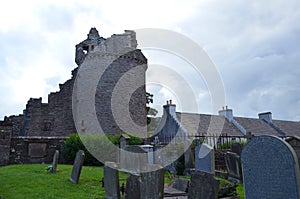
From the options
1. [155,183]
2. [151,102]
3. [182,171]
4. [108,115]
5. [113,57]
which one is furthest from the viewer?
[151,102]

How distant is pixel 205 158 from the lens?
8.68m

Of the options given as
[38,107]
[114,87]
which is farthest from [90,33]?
[38,107]

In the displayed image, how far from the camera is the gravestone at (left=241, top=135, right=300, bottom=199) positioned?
13.6ft

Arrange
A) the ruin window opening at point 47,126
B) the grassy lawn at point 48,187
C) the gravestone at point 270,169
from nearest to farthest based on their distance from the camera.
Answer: the gravestone at point 270,169
the grassy lawn at point 48,187
the ruin window opening at point 47,126

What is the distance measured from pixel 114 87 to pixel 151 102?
40.8 feet

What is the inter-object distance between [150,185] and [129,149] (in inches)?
198

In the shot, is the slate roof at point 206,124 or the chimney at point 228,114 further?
the chimney at point 228,114

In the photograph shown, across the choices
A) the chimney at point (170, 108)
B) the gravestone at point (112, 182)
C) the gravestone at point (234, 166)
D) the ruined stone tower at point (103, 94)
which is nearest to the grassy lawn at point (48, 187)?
the gravestone at point (112, 182)

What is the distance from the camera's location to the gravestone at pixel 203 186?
168 inches

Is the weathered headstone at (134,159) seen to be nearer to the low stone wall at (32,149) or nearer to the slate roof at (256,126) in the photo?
the low stone wall at (32,149)

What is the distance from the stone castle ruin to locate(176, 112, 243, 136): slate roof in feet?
11.7

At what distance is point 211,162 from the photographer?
8.43 metres

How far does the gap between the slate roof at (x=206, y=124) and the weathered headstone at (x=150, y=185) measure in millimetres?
14538

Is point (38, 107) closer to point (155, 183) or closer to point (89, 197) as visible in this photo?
point (89, 197)
